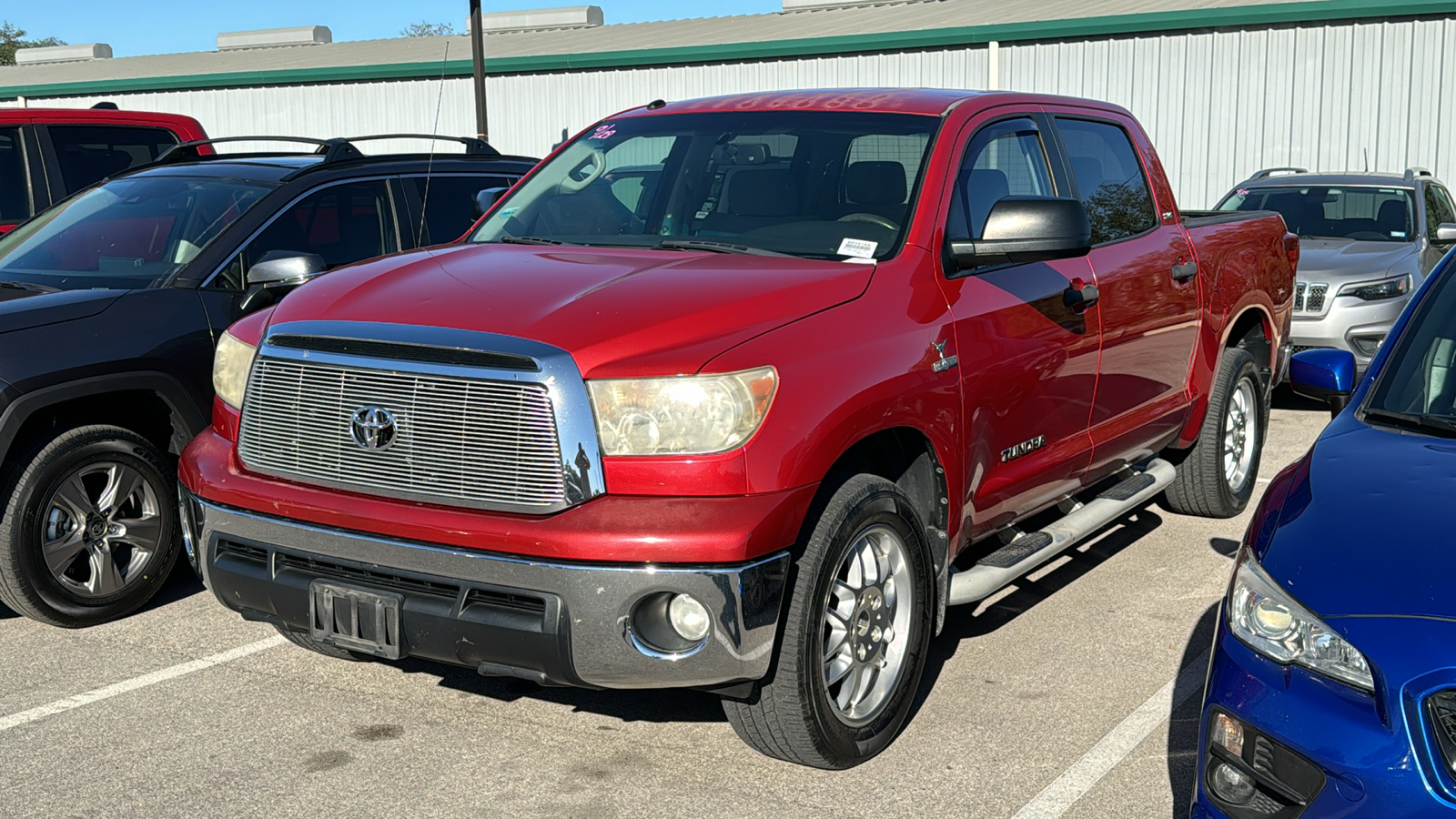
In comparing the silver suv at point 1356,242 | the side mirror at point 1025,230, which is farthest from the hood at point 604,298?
the silver suv at point 1356,242

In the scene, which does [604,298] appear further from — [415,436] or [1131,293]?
[1131,293]

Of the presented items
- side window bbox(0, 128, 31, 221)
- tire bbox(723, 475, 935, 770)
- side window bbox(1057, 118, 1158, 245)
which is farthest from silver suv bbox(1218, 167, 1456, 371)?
side window bbox(0, 128, 31, 221)

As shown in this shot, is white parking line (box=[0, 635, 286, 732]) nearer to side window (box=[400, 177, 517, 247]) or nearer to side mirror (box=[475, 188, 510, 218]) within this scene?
side mirror (box=[475, 188, 510, 218])

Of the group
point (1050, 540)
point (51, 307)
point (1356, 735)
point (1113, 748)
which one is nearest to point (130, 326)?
point (51, 307)

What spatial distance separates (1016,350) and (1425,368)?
51.5 inches

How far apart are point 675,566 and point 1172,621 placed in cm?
270

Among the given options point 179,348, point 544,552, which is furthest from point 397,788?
point 179,348

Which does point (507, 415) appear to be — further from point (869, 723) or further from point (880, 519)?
point (869, 723)

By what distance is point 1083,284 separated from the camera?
16.8 ft

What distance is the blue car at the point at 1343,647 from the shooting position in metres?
2.52

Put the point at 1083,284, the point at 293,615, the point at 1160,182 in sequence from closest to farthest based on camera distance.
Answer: the point at 293,615 < the point at 1083,284 < the point at 1160,182

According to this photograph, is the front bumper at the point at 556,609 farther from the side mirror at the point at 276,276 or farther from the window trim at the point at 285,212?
the window trim at the point at 285,212

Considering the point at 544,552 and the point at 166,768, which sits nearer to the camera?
the point at 544,552

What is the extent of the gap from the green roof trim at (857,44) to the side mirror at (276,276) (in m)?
15.3
